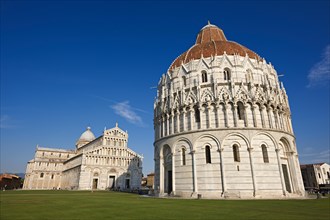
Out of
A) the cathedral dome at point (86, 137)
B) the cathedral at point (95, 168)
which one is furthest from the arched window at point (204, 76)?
the cathedral dome at point (86, 137)

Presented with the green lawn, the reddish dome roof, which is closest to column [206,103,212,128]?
the reddish dome roof

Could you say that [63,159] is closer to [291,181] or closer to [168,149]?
[168,149]

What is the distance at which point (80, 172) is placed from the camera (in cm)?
6269

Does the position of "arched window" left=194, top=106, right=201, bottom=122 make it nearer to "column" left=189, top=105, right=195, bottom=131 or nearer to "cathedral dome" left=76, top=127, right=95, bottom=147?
"column" left=189, top=105, right=195, bottom=131

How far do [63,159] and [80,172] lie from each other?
1221 inches

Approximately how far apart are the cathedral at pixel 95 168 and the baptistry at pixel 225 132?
126 ft

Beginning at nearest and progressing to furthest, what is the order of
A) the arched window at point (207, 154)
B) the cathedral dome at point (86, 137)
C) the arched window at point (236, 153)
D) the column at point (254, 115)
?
the arched window at point (236, 153)
the arched window at point (207, 154)
the column at point (254, 115)
the cathedral dome at point (86, 137)

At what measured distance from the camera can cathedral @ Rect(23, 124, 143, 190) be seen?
64.7 meters

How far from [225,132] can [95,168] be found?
5004 centimetres

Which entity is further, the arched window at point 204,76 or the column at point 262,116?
the arched window at point 204,76

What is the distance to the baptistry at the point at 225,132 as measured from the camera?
25.1m

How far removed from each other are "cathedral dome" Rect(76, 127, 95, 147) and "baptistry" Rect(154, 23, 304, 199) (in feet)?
219

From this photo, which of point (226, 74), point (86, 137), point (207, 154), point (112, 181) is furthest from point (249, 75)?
point (86, 137)

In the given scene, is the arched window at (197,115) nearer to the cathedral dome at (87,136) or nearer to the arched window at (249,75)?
the arched window at (249,75)
